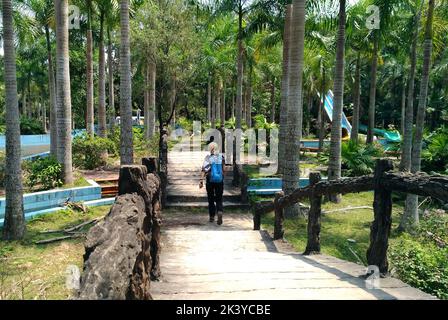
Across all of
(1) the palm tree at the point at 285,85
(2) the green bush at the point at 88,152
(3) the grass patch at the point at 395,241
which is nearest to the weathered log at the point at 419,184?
(3) the grass patch at the point at 395,241

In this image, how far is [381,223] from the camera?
15.6 feet

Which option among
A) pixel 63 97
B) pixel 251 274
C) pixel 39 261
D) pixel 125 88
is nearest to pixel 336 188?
pixel 251 274

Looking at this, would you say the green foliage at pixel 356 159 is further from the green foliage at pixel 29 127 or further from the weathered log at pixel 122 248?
the green foliage at pixel 29 127

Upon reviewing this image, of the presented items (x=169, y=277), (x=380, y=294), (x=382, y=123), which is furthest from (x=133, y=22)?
(x=382, y=123)

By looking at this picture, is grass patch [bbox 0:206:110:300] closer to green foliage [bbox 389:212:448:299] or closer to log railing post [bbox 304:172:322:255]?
log railing post [bbox 304:172:322:255]

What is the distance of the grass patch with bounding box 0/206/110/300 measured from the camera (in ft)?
18.2

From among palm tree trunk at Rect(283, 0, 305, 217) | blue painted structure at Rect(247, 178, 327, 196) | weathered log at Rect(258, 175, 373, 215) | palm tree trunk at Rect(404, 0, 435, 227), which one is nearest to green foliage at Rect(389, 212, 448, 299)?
weathered log at Rect(258, 175, 373, 215)

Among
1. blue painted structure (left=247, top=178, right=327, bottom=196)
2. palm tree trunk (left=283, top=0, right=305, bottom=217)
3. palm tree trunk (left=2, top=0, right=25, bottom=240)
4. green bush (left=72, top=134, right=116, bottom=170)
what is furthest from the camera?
green bush (left=72, top=134, right=116, bottom=170)

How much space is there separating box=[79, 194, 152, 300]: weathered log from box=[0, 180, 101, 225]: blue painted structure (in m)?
8.04

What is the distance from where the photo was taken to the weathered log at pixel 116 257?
7.14 feet

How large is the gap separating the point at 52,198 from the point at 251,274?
822cm

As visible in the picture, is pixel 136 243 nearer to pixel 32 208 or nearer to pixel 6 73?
pixel 6 73

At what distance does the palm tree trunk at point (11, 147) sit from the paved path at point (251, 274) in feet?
10.9
